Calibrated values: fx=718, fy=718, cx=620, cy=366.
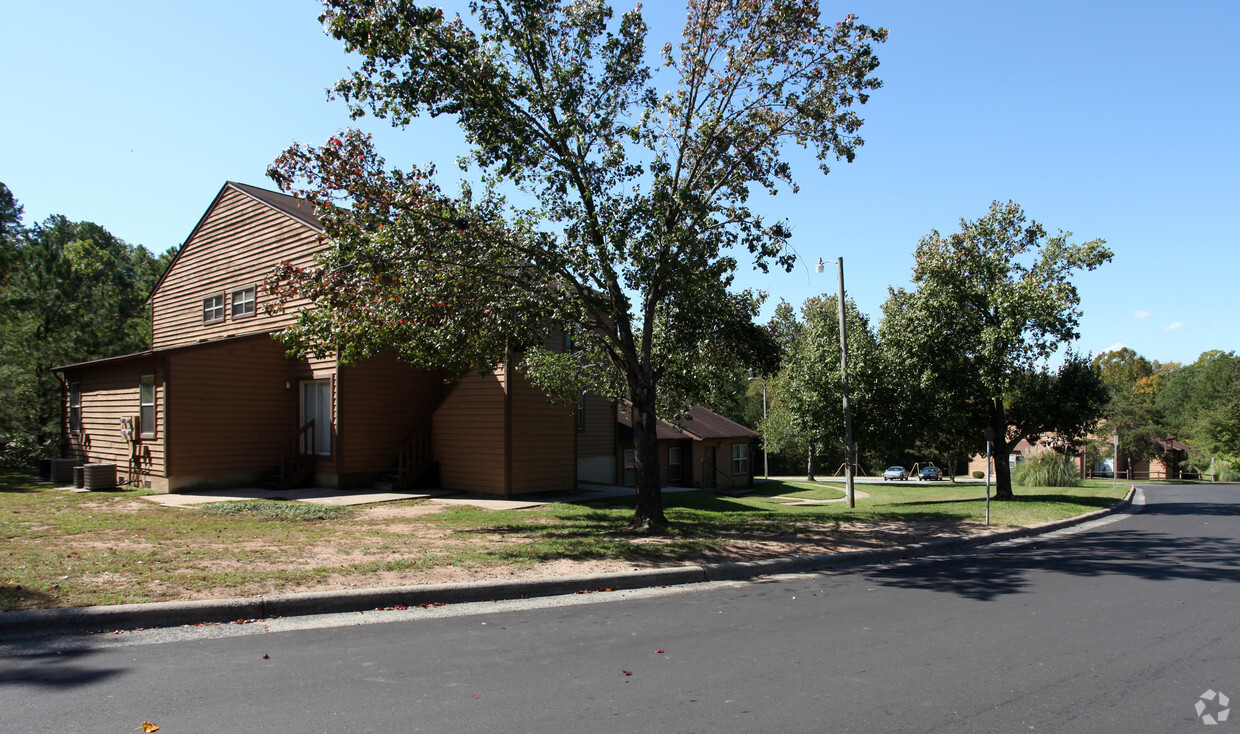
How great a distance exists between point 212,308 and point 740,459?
23305 mm

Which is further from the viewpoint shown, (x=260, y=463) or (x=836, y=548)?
(x=260, y=463)

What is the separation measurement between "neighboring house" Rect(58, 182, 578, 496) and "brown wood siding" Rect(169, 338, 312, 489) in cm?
3

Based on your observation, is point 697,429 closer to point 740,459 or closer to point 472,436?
point 740,459

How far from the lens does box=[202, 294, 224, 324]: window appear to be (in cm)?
2228

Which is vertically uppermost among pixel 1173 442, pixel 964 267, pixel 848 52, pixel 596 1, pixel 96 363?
pixel 596 1

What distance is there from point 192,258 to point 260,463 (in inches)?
380

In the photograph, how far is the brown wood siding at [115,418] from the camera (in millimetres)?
16938

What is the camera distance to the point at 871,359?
24125 mm

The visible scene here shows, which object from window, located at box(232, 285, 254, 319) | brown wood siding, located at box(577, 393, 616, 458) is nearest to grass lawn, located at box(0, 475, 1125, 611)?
window, located at box(232, 285, 254, 319)

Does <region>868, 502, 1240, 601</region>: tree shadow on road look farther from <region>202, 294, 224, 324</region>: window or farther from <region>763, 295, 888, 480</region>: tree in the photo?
<region>202, 294, 224, 324</region>: window

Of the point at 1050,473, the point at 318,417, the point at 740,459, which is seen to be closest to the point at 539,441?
the point at 318,417

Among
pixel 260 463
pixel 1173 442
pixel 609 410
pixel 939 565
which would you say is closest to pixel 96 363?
pixel 260 463

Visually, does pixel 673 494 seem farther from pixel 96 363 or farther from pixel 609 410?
pixel 96 363

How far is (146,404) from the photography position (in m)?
17.5
